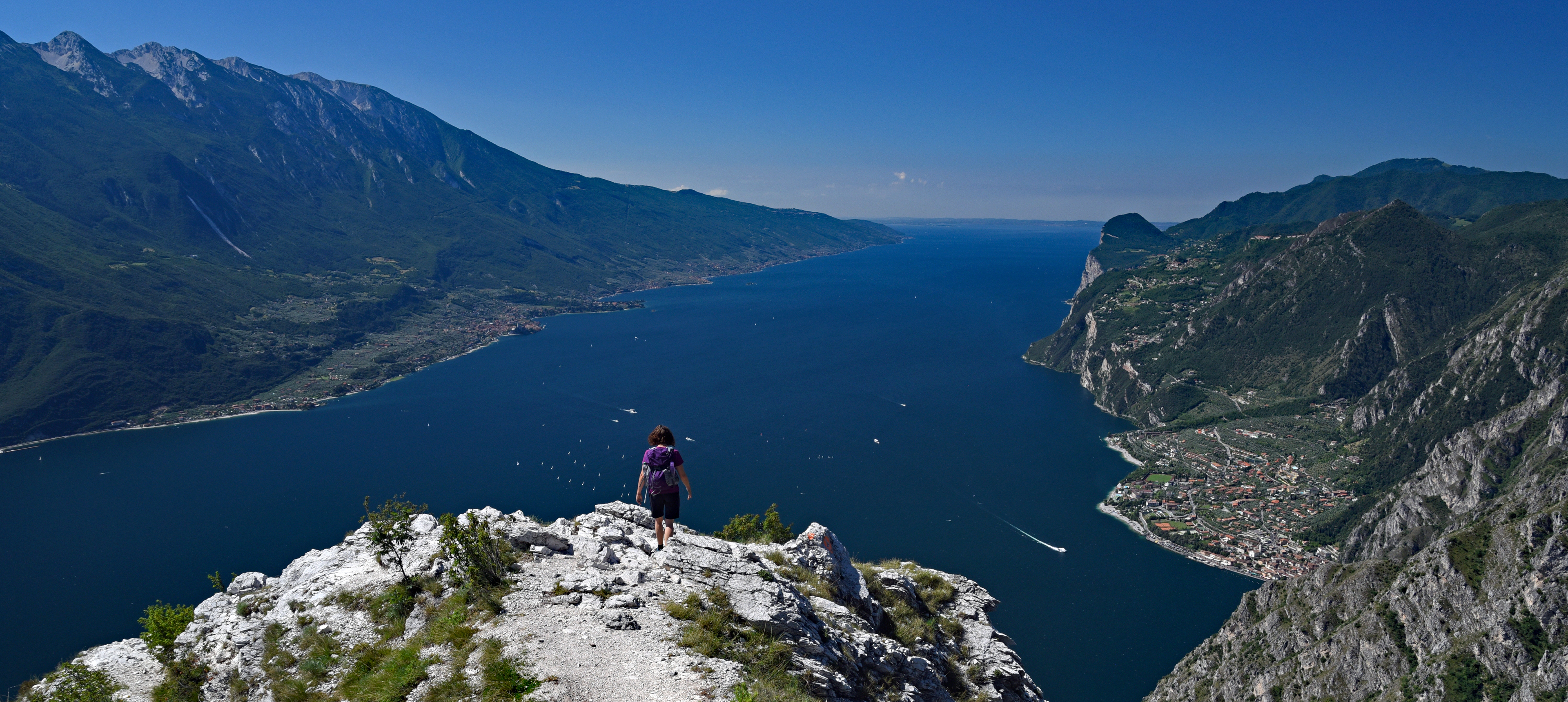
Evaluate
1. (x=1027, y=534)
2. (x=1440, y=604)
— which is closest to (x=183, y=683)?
(x=1440, y=604)

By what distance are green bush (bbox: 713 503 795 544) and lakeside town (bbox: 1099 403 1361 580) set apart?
79054 millimetres

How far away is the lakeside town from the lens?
98000 mm

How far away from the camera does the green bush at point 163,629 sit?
54.0 ft

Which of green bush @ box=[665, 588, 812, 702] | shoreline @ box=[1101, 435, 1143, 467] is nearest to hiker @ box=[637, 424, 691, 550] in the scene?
green bush @ box=[665, 588, 812, 702]

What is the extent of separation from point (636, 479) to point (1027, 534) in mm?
63577

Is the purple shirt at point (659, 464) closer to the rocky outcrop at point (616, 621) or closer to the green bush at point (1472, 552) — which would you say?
the rocky outcrop at point (616, 621)

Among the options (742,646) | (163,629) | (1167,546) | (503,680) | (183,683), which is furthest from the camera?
(1167,546)

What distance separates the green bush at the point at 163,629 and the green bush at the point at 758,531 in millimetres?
15192

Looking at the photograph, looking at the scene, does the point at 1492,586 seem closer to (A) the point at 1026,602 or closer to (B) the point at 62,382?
(A) the point at 1026,602

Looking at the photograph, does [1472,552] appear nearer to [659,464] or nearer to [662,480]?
[662,480]

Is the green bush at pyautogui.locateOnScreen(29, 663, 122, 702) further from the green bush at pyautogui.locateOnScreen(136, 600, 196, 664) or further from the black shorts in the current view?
the black shorts

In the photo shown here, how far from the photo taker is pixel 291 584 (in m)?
17.9

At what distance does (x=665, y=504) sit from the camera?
53.5 feet

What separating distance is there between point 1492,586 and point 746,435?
103m
